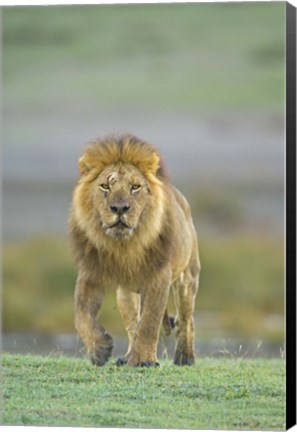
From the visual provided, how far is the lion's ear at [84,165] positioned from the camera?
8469mm

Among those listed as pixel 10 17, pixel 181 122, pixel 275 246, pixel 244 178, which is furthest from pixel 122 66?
pixel 10 17

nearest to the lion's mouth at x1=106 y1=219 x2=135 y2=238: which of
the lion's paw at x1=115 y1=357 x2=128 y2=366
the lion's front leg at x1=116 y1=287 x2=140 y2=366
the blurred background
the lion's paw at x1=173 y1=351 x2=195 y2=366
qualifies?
Result: the lion's front leg at x1=116 y1=287 x2=140 y2=366

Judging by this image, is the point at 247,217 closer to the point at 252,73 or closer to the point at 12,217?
the point at 252,73

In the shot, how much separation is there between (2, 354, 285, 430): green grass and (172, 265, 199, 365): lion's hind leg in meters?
0.34

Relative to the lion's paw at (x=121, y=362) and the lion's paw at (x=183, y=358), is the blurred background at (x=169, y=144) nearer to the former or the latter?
the lion's paw at (x=183, y=358)

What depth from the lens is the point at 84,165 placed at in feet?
27.9

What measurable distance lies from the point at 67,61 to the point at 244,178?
2803 mm

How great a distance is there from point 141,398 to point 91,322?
505 mm

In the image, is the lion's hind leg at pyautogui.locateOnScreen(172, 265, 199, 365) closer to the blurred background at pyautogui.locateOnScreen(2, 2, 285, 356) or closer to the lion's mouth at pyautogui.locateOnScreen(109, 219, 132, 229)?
the lion's mouth at pyautogui.locateOnScreen(109, 219, 132, 229)

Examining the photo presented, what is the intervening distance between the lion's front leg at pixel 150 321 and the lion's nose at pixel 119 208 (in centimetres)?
46

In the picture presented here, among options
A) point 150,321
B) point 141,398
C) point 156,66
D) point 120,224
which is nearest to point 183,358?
point 150,321

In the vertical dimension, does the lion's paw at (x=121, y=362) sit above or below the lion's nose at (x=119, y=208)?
below

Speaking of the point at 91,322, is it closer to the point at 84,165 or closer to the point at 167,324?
the point at 167,324

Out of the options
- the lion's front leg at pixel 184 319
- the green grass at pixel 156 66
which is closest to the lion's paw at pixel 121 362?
the lion's front leg at pixel 184 319
